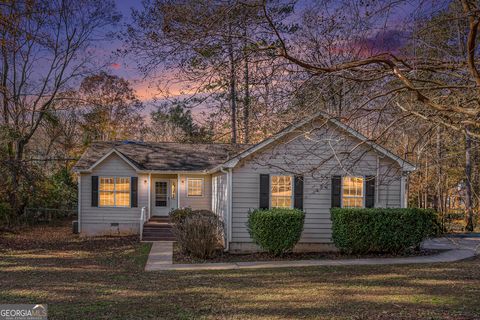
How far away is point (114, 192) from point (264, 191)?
347 inches

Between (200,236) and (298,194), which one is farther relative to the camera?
(298,194)

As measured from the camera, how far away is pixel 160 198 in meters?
23.4

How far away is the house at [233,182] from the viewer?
14.4m

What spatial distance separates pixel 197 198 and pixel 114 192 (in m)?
3.97

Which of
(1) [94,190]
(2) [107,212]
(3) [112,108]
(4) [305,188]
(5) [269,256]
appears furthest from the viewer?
(3) [112,108]

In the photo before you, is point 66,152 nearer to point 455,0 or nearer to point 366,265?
point 366,265

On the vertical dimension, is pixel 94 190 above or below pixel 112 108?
below

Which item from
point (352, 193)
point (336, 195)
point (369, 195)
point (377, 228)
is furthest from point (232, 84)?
point (369, 195)

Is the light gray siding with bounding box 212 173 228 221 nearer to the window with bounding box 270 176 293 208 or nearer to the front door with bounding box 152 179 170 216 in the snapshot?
the window with bounding box 270 176 293 208

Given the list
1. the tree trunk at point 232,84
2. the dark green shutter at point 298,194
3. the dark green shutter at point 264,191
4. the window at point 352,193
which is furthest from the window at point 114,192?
the tree trunk at point 232,84

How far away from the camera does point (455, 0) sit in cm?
586

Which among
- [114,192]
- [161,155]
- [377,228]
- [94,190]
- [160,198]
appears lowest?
[377,228]

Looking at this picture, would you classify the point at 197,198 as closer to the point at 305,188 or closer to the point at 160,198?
the point at 160,198

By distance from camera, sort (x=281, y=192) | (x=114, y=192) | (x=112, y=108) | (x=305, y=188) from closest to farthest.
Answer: (x=305, y=188), (x=281, y=192), (x=114, y=192), (x=112, y=108)
